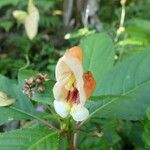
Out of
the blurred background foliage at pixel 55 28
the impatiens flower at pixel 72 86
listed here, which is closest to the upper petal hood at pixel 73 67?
the impatiens flower at pixel 72 86

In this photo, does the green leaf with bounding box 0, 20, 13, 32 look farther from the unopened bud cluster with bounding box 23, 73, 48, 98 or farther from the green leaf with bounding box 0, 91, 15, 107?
the unopened bud cluster with bounding box 23, 73, 48, 98

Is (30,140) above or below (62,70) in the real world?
below

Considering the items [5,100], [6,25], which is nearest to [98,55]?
[5,100]

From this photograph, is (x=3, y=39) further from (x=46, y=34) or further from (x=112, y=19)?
(x=112, y=19)

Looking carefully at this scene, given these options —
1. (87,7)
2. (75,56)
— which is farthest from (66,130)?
(87,7)

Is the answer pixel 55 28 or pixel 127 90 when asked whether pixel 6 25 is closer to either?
pixel 55 28

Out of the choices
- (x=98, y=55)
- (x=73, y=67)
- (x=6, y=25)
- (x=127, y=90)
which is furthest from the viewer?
(x=6, y=25)
